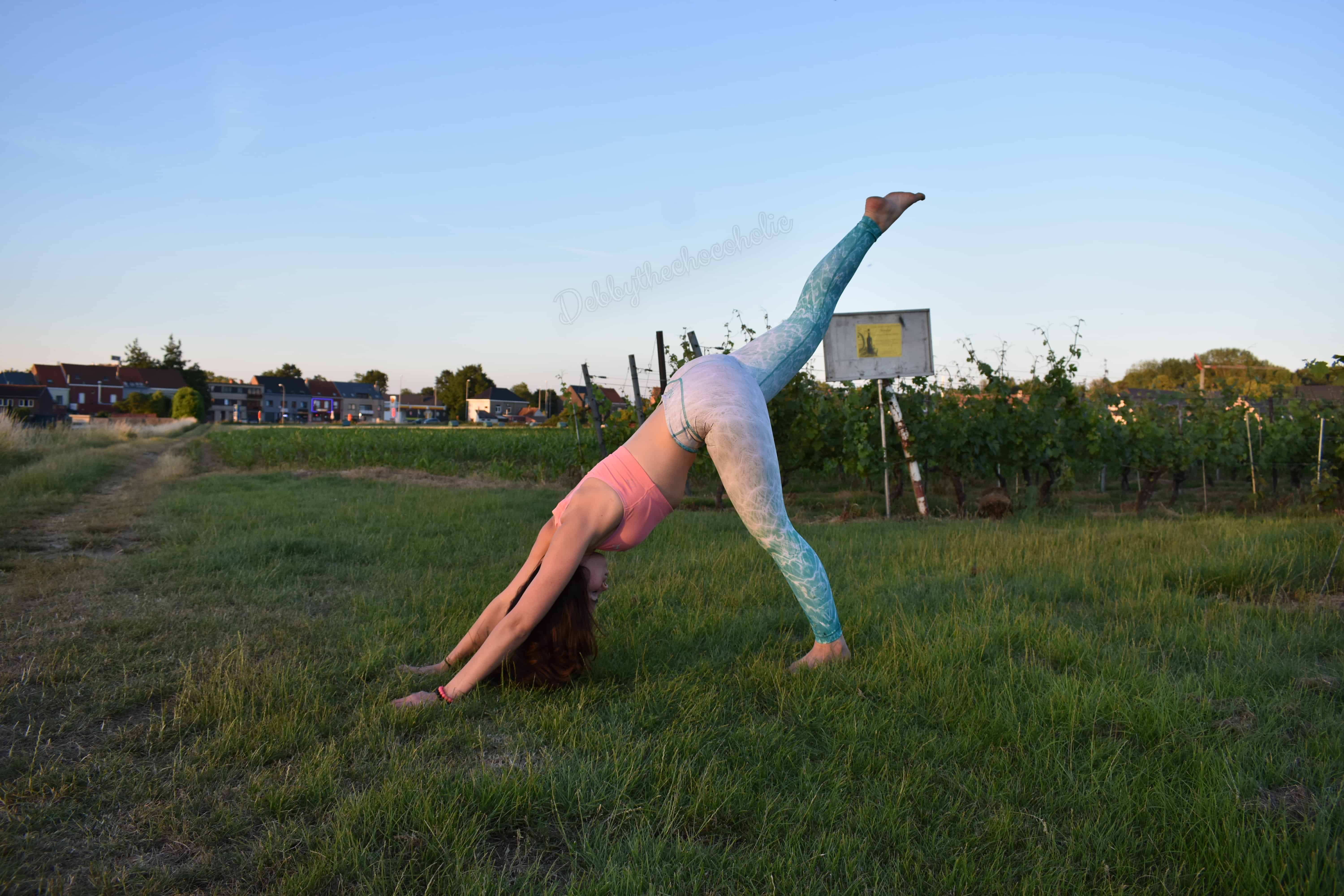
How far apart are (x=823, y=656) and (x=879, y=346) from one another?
21.1ft

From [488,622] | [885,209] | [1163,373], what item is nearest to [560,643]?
[488,622]

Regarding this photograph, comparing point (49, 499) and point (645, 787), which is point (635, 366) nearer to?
point (49, 499)

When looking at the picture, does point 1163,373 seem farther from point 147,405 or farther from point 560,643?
point 147,405

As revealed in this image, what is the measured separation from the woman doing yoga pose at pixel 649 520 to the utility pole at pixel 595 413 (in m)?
7.66

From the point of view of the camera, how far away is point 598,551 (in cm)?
300

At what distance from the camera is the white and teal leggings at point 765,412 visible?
2869 millimetres

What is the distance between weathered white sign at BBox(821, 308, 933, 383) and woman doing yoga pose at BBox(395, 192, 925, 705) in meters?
6.00

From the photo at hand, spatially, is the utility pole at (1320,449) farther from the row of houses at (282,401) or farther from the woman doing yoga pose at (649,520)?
the row of houses at (282,401)

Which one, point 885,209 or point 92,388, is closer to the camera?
point 885,209

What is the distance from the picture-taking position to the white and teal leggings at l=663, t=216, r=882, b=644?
9.41ft

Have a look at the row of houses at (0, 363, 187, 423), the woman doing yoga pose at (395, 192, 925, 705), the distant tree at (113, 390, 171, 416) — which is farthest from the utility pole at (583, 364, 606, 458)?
the row of houses at (0, 363, 187, 423)

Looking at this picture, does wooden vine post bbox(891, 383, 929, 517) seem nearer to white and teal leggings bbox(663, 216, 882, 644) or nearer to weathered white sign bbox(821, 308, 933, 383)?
weathered white sign bbox(821, 308, 933, 383)

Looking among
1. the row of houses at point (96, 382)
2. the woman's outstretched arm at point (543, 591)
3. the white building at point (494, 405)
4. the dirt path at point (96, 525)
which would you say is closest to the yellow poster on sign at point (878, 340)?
the woman's outstretched arm at point (543, 591)

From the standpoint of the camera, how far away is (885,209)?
3342 millimetres
